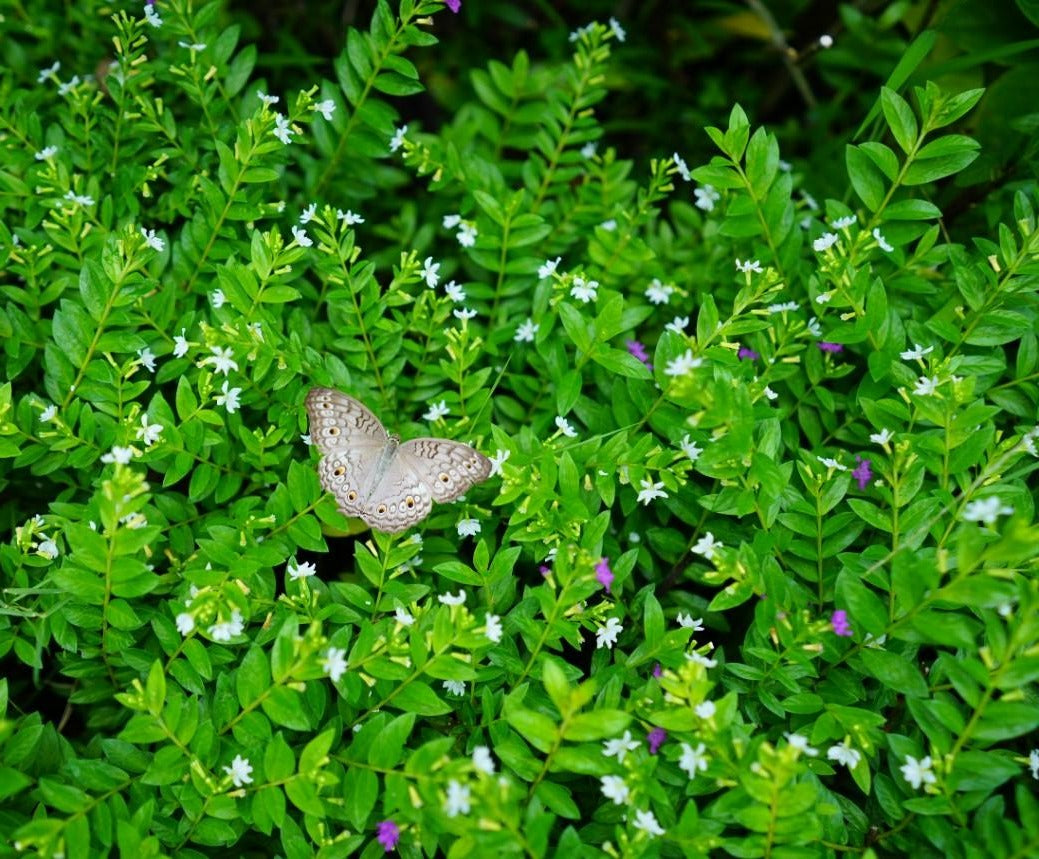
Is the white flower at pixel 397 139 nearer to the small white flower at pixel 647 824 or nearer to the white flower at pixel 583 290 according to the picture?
the white flower at pixel 583 290

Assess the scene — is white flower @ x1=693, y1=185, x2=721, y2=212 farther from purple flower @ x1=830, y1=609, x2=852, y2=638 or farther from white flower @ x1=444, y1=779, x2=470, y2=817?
white flower @ x1=444, y1=779, x2=470, y2=817

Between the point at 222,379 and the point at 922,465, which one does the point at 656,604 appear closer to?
the point at 922,465

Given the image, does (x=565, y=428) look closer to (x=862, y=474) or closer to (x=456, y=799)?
(x=862, y=474)

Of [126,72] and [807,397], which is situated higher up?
[126,72]

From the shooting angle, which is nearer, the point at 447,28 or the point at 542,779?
the point at 542,779

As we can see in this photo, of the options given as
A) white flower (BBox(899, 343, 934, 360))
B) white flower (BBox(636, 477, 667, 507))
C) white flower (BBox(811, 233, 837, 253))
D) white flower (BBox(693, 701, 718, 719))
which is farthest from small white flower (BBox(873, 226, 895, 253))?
white flower (BBox(693, 701, 718, 719))

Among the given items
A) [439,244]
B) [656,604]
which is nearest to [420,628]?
[656,604]
